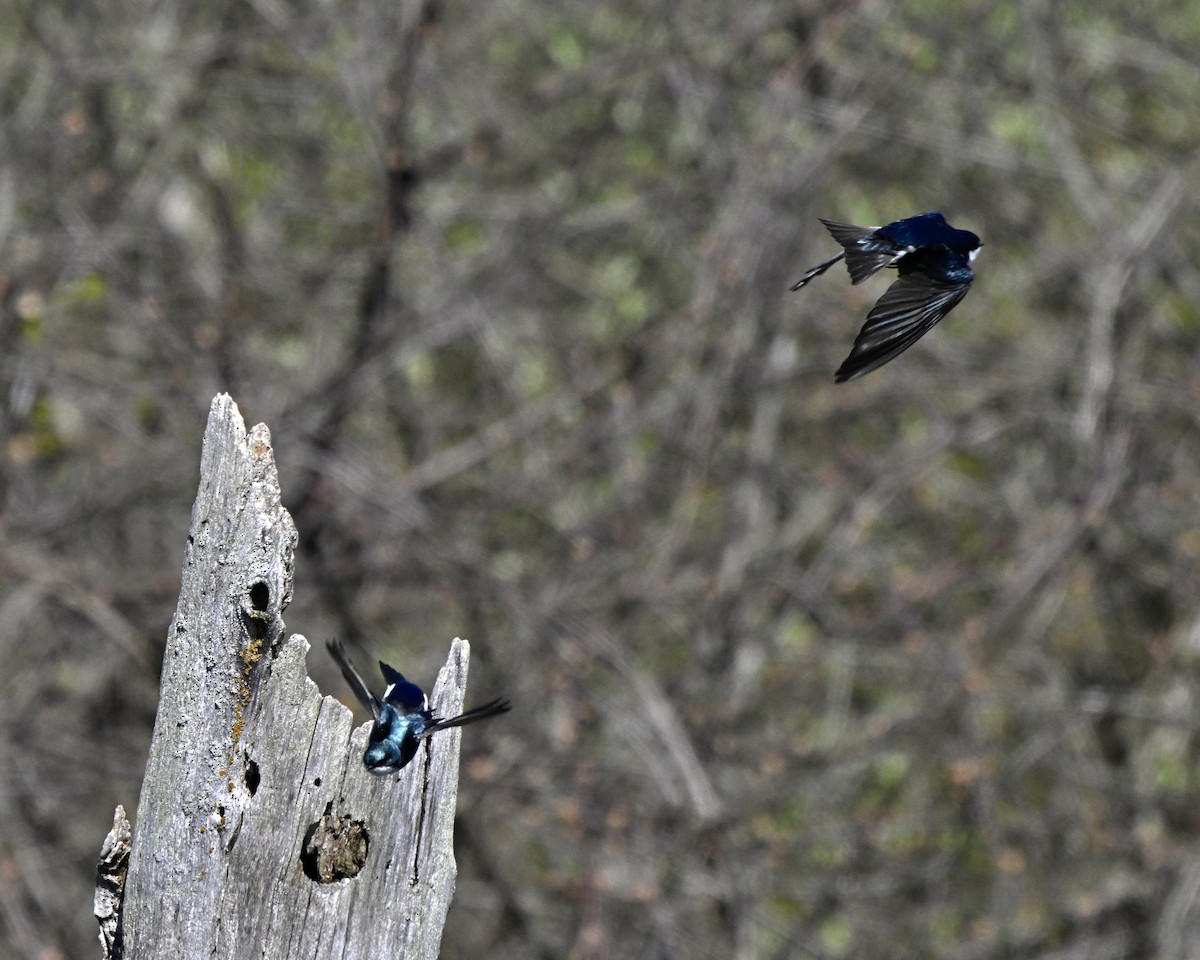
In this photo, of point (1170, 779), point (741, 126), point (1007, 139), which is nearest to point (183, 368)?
point (741, 126)

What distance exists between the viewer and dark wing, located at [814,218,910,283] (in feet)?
7.88

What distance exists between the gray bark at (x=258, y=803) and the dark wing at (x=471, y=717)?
61 mm

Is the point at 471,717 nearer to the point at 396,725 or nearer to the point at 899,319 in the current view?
the point at 396,725

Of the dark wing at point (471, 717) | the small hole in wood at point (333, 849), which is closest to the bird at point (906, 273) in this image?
the dark wing at point (471, 717)

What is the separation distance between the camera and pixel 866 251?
245 cm

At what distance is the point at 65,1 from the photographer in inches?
231

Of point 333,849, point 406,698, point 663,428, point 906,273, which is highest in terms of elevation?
point 663,428

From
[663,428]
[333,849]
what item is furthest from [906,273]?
[663,428]

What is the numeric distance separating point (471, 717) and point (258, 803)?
0.33m

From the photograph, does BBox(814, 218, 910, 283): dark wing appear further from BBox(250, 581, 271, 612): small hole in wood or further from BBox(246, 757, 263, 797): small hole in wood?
BBox(246, 757, 263, 797): small hole in wood

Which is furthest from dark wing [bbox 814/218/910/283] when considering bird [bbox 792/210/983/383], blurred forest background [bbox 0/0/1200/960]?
blurred forest background [bbox 0/0/1200/960]

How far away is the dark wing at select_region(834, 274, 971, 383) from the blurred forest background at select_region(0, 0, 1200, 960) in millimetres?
2663

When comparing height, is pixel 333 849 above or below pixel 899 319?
below

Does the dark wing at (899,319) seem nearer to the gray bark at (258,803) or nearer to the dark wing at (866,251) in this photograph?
the dark wing at (866,251)
